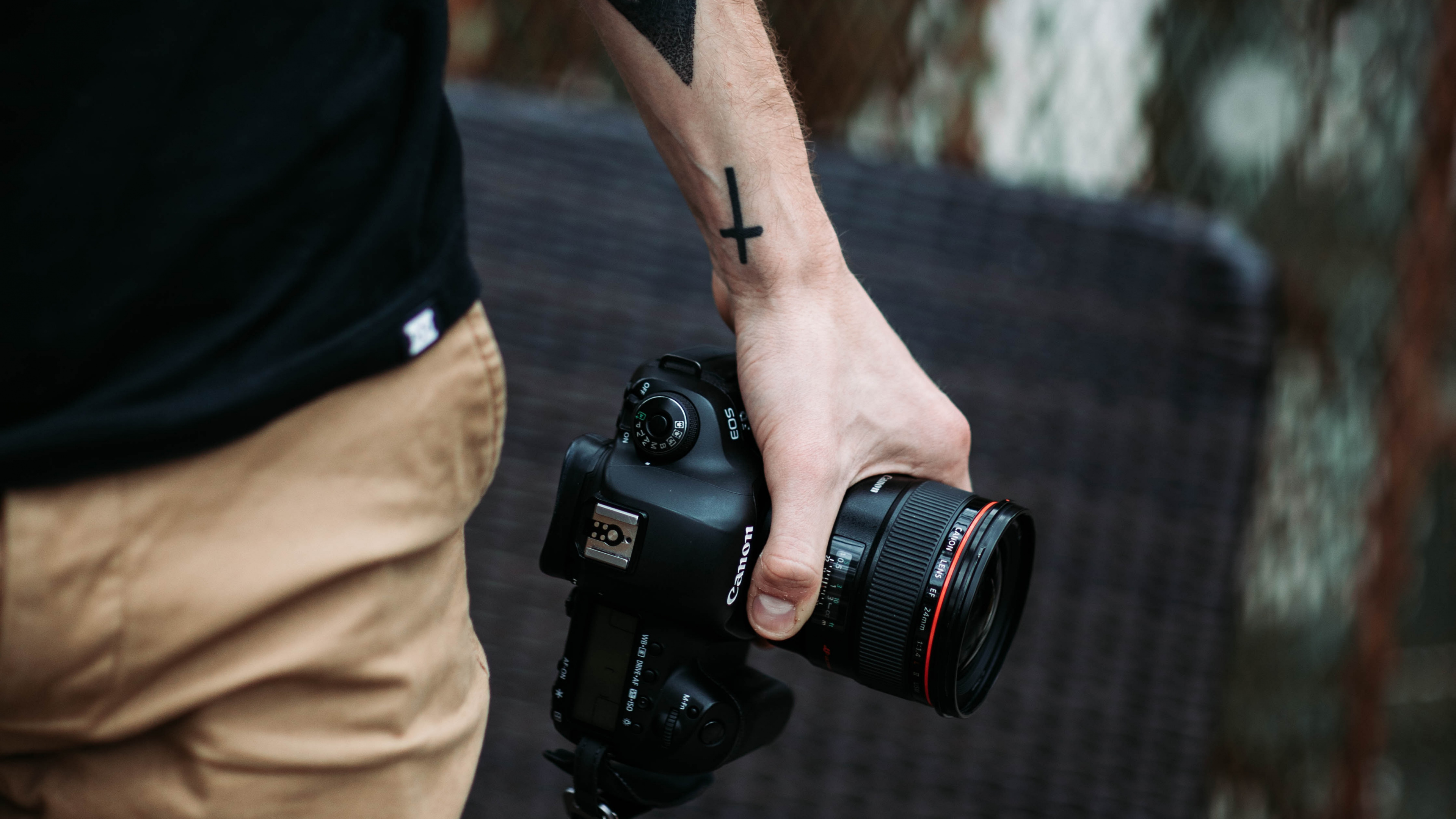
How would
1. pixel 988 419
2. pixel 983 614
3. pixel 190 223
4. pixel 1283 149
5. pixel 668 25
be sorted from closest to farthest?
pixel 190 223, pixel 668 25, pixel 983 614, pixel 988 419, pixel 1283 149

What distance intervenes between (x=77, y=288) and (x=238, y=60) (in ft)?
0.36

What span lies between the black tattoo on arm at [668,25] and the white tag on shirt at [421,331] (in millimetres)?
215

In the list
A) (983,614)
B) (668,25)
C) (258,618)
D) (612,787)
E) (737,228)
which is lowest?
(612,787)

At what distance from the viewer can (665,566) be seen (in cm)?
61

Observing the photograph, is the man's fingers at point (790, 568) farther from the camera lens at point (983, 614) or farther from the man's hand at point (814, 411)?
the camera lens at point (983, 614)

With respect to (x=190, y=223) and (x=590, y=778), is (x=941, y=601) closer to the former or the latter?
(x=590, y=778)

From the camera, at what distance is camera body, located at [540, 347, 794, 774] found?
62 centimetres

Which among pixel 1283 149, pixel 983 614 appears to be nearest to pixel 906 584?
pixel 983 614

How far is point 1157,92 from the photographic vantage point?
4.48ft

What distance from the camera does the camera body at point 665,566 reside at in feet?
2.02

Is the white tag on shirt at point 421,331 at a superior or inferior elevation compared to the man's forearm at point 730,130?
inferior

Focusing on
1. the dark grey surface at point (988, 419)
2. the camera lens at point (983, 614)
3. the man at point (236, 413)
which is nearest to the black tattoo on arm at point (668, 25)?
the man at point (236, 413)

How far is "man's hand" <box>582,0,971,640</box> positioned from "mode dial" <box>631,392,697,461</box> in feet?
0.13

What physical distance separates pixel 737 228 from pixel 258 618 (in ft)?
1.12
